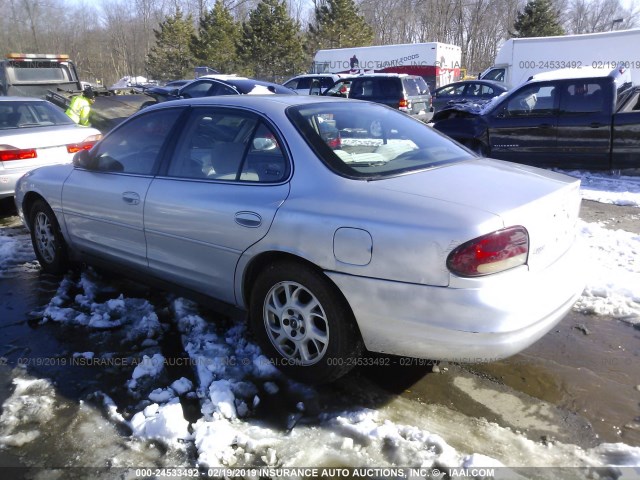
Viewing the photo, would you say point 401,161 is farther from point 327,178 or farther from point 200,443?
point 200,443

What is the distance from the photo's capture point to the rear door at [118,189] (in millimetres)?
3842

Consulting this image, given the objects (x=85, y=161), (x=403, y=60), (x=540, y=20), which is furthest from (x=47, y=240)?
(x=540, y=20)

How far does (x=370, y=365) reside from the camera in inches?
134

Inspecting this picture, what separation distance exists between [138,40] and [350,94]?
177 feet

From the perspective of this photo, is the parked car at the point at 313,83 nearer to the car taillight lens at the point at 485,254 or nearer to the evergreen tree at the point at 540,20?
the car taillight lens at the point at 485,254

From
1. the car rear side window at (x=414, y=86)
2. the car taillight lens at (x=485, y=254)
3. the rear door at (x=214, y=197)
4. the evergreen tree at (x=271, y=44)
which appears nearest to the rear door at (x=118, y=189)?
the rear door at (x=214, y=197)

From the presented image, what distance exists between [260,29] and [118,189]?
35.2 m

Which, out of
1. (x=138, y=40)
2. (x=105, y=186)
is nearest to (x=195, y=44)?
(x=138, y=40)

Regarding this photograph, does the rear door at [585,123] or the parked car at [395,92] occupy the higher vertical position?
the parked car at [395,92]

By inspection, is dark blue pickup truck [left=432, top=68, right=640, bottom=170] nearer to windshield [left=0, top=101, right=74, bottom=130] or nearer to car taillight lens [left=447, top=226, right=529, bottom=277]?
windshield [left=0, top=101, right=74, bottom=130]

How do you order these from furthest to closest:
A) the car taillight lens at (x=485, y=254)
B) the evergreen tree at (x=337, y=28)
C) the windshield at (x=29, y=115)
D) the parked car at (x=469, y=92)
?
the evergreen tree at (x=337, y=28)
the parked car at (x=469, y=92)
the windshield at (x=29, y=115)
the car taillight lens at (x=485, y=254)

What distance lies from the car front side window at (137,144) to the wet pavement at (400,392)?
44.7 inches

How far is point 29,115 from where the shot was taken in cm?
771

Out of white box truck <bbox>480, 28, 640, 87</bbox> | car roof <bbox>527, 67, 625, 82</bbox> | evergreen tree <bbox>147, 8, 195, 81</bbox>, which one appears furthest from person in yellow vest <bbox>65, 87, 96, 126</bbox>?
evergreen tree <bbox>147, 8, 195, 81</bbox>
